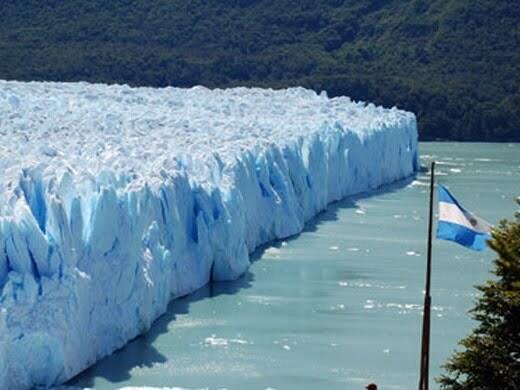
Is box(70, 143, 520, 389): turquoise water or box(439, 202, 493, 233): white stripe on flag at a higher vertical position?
box(439, 202, 493, 233): white stripe on flag

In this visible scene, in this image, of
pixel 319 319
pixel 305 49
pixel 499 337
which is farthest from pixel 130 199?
pixel 305 49

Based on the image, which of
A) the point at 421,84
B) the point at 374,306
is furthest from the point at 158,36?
the point at 374,306

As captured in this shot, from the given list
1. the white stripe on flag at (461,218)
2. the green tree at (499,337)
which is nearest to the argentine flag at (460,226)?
the white stripe on flag at (461,218)

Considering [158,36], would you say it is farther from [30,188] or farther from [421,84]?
[30,188]

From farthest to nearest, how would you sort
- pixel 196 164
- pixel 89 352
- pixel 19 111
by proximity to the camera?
pixel 19 111
pixel 196 164
pixel 89 352

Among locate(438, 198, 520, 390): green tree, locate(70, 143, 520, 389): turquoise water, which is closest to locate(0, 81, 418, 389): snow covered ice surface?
locate(70, 143, 520, 389): turquoise water

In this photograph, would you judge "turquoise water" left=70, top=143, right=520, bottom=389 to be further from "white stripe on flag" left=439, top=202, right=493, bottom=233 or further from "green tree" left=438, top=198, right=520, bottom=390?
"green tree" left=438, top=198, right=520, bottom=390

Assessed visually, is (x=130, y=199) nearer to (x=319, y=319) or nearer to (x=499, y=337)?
(x=319, y=319)
